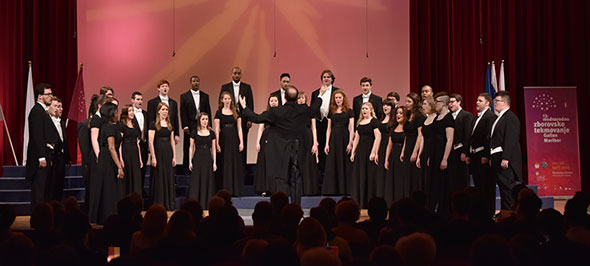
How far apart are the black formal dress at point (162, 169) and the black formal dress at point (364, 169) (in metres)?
2.07

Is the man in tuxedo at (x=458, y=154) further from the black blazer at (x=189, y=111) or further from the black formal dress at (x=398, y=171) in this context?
the black blazer at (x=189, y=111)

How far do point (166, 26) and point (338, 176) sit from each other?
4.09 m

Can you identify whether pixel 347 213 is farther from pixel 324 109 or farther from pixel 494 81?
pixel 494 81

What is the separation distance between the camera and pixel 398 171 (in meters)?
7.85

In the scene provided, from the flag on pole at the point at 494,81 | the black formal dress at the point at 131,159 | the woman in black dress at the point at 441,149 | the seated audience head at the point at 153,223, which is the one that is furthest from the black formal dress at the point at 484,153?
the seated audience head at the point at 153,223

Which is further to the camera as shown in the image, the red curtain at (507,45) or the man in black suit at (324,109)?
the red curtain at (507,45)

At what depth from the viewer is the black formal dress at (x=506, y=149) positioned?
6766 mm

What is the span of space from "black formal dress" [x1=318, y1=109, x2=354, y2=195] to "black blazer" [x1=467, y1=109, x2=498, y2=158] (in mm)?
1709

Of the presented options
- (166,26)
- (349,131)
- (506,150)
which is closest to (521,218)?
(506,150)

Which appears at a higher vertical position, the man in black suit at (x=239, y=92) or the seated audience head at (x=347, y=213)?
the man in black suit at (x=239, y=92)

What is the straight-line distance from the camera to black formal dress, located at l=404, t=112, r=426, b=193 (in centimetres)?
763

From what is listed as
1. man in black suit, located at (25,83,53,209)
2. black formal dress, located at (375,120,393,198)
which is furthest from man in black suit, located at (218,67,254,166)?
man in black suit, located at (25,83,53,209)

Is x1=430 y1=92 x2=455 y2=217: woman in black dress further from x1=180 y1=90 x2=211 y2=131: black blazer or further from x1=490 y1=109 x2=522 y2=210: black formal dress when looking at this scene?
x1=180 y1=90 x2=211 y2=131: black blazer

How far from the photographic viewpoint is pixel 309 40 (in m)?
10.9
